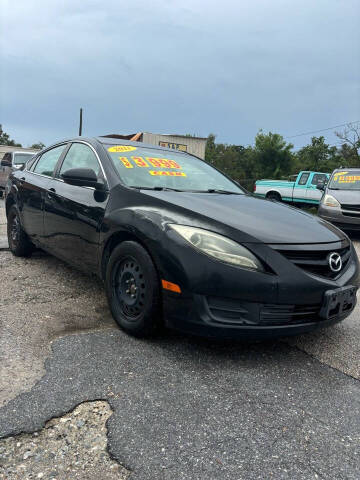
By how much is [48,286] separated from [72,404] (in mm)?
2004

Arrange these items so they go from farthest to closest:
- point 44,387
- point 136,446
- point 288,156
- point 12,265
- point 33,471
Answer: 1. point 288,156
2. point 12,265
3. point 44,387
4. point 136,446
5. point 33,471

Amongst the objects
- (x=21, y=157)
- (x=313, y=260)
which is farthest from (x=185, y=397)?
(x=21, y=157)

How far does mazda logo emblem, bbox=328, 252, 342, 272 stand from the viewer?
2.53 meters

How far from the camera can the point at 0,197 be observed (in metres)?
15.0

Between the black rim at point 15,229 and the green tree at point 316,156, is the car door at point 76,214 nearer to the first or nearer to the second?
the black rim at point 15,229

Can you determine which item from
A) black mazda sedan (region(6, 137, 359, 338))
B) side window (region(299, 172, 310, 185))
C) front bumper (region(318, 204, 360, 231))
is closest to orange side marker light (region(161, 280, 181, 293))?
black mazda sedan (region(6, 137, 359, 338))

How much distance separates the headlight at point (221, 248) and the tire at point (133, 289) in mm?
336

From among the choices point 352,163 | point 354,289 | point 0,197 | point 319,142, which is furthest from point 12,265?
point 319,142

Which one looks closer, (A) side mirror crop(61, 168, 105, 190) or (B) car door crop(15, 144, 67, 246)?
(A) side mirror crop(61, 168, 105, 190)

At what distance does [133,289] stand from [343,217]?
6.62 m

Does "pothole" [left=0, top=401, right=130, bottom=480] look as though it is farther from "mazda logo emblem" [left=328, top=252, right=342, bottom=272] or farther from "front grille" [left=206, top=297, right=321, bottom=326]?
"mazda logo emblem" [left=328, top=252, right=342, bottom=272]

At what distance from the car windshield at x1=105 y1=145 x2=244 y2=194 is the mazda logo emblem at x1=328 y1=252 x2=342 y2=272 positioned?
1211 mm

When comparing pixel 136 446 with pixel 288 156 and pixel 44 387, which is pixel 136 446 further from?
pixel 288 156

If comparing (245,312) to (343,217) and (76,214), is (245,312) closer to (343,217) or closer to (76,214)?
(76,214)
